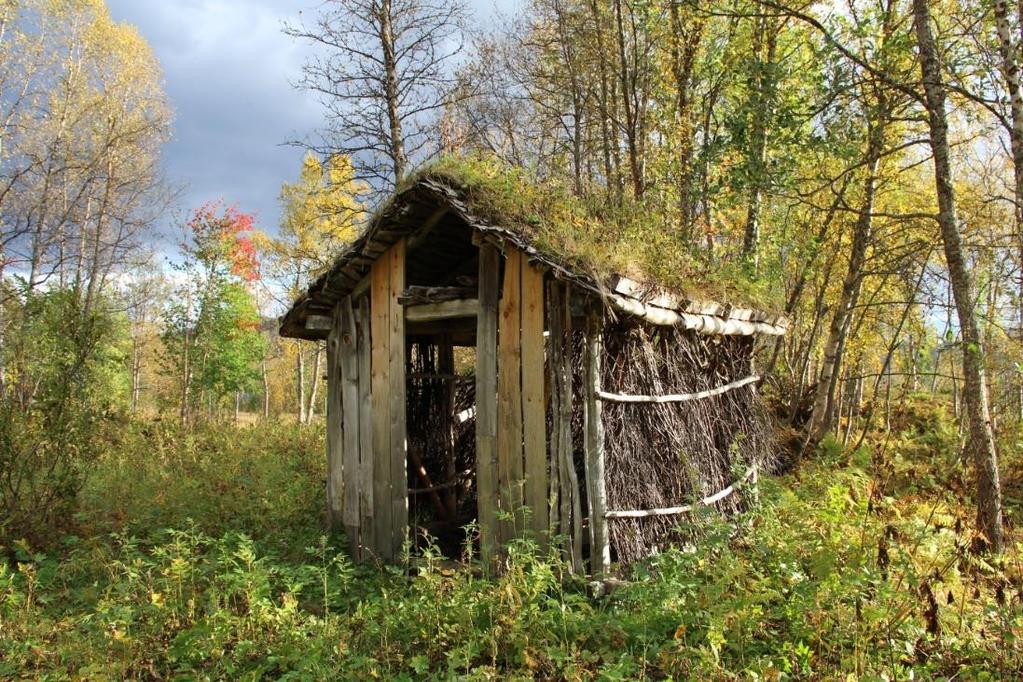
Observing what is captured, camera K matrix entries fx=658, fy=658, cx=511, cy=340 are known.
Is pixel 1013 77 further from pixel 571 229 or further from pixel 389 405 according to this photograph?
pixel 389 405

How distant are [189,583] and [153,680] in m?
1.42

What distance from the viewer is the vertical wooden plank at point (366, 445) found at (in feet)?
22.8

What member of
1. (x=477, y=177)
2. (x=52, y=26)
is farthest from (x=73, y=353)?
(x=52, y=26)

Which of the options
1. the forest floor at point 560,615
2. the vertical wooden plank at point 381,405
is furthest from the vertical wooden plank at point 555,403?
the vertical wooden plank at point 381,405

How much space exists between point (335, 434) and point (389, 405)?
1.19m

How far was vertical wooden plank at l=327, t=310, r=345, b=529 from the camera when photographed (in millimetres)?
7469

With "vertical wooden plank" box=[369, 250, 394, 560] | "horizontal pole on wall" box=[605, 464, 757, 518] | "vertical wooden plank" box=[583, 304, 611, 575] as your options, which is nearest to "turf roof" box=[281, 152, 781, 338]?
"vertical wooden plank" box=[369, 250, 394, 560]

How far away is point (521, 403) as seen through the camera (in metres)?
5.94

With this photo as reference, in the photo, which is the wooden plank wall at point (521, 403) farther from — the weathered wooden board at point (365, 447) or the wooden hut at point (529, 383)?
the weathered wooden board at point (365, 447)

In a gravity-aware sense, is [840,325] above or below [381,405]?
above

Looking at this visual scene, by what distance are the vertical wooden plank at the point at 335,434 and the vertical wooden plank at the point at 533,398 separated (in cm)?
258

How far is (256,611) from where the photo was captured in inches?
187

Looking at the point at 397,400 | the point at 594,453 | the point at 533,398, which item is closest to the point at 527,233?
the point at 533,398

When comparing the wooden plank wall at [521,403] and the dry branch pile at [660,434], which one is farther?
the dry branch pile at [660,434]
